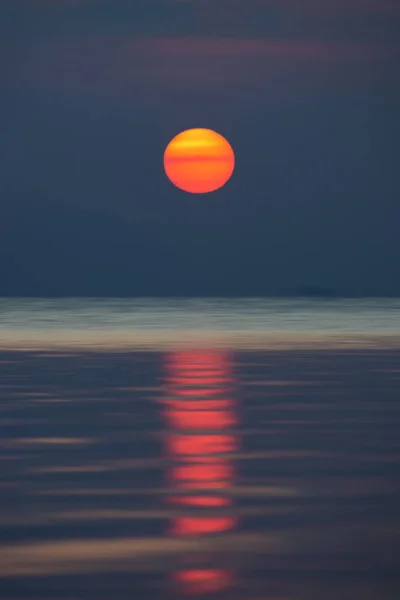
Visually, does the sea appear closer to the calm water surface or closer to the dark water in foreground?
the dark water in foreground

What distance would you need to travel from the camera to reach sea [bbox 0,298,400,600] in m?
5.81

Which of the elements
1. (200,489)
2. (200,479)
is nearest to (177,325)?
(200,479)

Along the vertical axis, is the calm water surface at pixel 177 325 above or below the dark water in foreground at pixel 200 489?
above

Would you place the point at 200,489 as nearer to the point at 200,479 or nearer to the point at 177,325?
the point at 200,479

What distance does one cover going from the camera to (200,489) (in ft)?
26.3

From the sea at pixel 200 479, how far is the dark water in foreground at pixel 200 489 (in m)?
0.01

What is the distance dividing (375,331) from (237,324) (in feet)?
15.2

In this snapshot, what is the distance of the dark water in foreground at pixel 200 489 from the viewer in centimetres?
578

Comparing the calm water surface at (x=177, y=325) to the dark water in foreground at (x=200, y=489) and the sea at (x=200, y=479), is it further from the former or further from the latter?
the dark water in foreground at (x=200, y=489)

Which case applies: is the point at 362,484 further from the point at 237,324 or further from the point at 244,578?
the point at 237,324

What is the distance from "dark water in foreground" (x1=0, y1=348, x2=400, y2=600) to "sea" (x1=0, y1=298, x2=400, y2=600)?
15mm

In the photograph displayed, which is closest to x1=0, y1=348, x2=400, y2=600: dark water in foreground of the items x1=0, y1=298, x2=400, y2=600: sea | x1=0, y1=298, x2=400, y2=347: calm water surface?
x1=0, y1=298, x2=400, y2=600: sea

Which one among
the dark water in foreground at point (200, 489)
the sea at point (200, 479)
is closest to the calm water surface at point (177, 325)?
the sea at point (200, 479)

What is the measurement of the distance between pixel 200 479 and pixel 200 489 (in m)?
0.36
